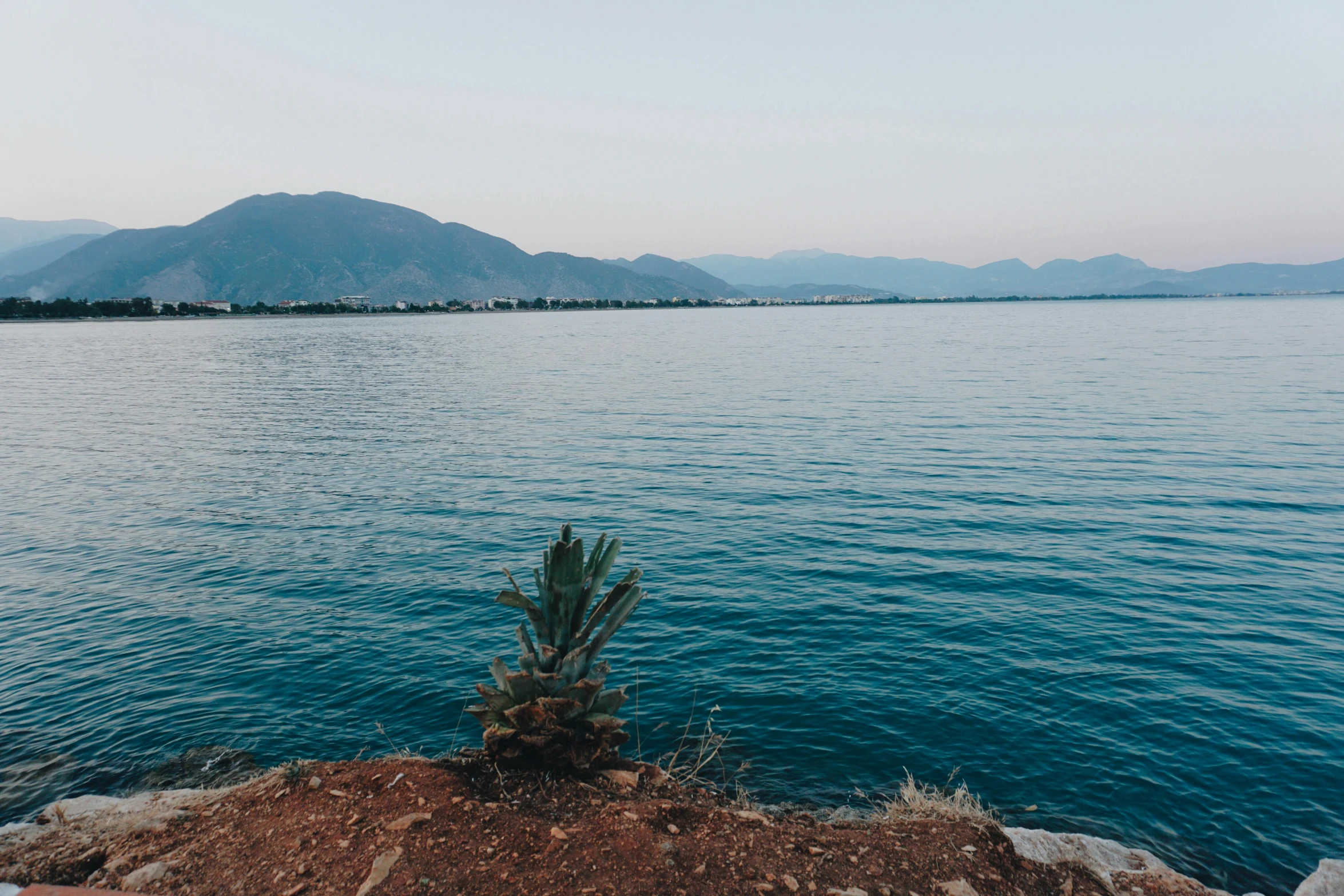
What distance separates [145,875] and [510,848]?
2742 mm

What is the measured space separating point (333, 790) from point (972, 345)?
97.7m

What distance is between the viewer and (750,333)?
141 metres

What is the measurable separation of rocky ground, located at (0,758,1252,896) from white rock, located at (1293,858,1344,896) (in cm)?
133

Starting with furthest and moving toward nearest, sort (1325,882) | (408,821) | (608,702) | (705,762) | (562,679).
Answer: (705,762) < (608,702) < (1325,882) < (562,679) < (408,821)

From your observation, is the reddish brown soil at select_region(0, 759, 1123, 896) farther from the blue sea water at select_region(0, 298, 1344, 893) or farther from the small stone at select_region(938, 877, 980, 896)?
the blue sea water at select_region(0, 298, 1344, 893)

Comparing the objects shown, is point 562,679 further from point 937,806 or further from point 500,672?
point 937,806

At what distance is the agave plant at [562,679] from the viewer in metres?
6.91

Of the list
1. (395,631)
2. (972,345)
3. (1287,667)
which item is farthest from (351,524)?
(972,345)

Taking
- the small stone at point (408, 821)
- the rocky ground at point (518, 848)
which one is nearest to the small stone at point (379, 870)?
the rocky ground at point (518, 848)

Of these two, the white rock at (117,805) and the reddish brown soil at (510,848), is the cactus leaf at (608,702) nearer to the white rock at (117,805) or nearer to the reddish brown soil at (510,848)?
the reddish brown soil at (510,848)

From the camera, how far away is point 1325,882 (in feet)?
23.4

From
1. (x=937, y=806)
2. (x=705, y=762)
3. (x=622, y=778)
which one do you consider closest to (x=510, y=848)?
(x=622, y=778)

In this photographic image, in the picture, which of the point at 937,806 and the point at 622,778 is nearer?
the point at 622,778

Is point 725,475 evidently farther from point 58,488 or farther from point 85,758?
point 58,488
